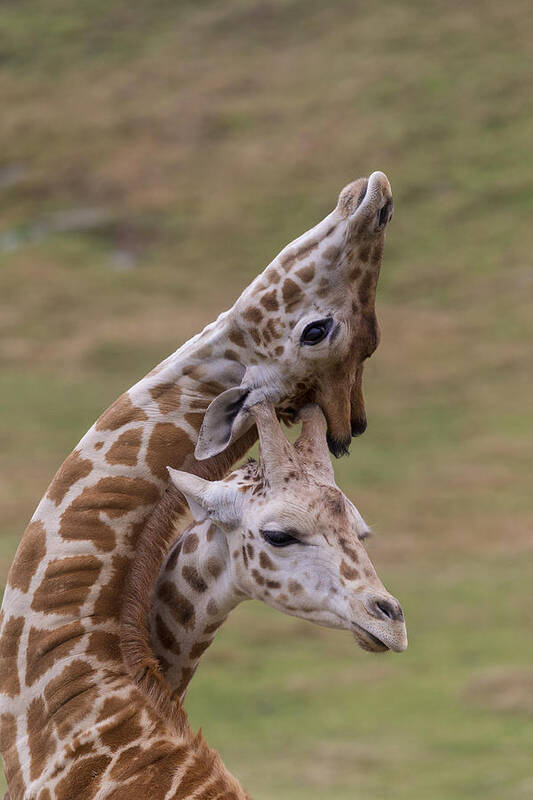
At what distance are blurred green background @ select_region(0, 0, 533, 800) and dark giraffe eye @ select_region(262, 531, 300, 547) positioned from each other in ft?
40.6

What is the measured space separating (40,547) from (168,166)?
6736 cm

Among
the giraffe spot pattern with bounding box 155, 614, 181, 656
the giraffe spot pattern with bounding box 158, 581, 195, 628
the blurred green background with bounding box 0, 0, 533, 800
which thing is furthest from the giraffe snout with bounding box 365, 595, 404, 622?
the blurred green background with bounding box 0, 0, 533, 800

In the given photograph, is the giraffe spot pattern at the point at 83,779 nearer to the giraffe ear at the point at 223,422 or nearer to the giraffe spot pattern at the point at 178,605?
the giraffe spot pattern at the point at 178,605

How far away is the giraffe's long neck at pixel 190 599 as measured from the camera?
579cm

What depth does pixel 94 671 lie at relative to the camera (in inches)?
222

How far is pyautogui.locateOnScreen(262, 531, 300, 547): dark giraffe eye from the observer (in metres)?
5.44

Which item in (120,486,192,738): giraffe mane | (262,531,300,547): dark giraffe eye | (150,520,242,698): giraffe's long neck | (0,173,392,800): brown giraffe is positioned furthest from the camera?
(150,520,242,698): giraffe's long neck

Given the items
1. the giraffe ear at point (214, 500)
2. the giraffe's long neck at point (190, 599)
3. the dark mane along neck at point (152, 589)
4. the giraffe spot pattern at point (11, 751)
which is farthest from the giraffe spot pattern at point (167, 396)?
the giraffe spot pattern at point (11, 751)

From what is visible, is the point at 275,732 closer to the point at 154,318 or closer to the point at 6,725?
the point at 6,725

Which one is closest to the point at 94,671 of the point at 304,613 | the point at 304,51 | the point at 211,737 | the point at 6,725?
the point at 6,725

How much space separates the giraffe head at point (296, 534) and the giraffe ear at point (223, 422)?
0.35ft

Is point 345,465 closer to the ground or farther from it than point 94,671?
farther from it

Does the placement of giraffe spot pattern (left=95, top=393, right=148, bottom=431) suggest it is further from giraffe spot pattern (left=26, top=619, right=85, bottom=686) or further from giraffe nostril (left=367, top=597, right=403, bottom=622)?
giraffe nostril (left=367, top=597, right=403, bottom=622)

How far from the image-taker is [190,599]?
5.91 metres
